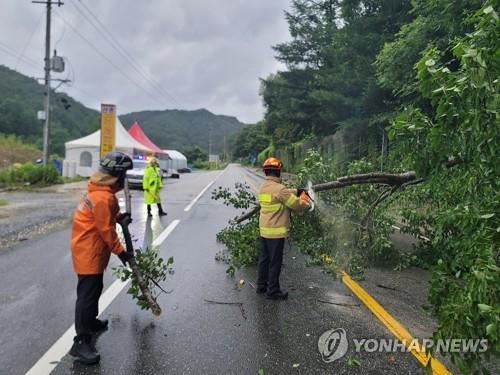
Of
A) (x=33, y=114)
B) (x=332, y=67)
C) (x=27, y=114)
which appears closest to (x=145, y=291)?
(x=332, y=67)

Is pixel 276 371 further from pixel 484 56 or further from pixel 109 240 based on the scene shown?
pixel 484 56

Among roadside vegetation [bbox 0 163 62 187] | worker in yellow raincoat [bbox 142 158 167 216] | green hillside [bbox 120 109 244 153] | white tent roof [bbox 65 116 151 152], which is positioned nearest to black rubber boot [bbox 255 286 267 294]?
worker in yellow raincoat [bbox 142 158 167 216]

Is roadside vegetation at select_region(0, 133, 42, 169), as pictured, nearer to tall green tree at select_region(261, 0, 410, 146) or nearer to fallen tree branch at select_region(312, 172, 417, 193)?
tall green tree at select_region(261, 0, 410, 146)

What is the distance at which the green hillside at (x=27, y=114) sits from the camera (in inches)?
2820

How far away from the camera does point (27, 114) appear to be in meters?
74.2

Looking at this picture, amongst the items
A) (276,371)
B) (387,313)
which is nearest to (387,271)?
(387,313)

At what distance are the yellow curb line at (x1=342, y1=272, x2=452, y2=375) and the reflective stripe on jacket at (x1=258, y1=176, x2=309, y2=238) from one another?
1273 millimetres

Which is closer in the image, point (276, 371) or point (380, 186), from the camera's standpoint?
point (276, 371)

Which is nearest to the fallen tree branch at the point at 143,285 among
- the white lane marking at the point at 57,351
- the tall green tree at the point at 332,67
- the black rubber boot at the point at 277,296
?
the white lane marking at the point at 57,351

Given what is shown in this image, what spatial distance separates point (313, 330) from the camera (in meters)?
4.21

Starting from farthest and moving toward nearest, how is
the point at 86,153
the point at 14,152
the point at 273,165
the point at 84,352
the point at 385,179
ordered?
the point at 14,152 → the point at 86,153 → the point at 273,165 → the point at 385,179 → the point at 84,352

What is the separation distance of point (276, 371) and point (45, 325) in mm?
2405

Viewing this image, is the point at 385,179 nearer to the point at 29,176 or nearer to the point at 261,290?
the point at 261,290

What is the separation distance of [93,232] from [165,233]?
609cm
